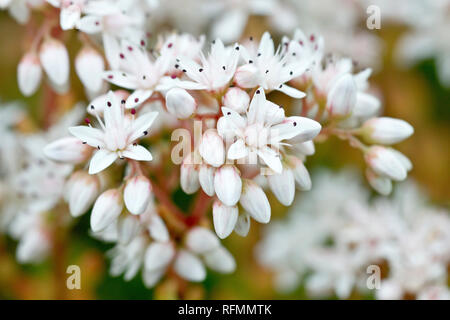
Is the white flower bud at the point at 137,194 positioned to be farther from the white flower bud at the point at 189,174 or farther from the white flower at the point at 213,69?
the white flower at the point at 213,69

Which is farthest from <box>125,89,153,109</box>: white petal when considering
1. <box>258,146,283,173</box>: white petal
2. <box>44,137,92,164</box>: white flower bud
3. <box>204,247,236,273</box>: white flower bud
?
<box>204,247,236,273</box>: white flower bud

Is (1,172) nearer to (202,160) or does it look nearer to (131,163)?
(131,163)

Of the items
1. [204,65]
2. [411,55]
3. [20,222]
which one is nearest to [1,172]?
[20,222]

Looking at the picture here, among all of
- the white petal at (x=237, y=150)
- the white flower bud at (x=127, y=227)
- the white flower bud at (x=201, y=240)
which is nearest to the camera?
the white petal at (x=237, y=150)

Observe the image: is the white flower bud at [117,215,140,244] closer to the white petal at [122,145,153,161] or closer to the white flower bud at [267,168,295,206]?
the white petal at [122,145,153,161]

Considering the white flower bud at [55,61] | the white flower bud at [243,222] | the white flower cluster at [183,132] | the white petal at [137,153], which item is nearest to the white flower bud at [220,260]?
the white flower cluster at [183,132]
